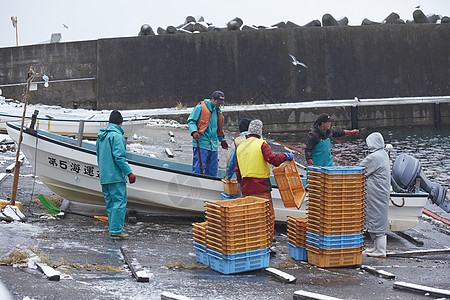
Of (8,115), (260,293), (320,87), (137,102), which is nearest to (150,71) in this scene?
(137,102)

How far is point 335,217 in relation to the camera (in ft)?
23.0

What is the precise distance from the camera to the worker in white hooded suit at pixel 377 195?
7.80 metres

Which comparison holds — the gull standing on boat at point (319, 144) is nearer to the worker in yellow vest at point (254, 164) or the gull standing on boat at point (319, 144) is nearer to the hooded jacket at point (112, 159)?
the worker in yellow vest at point (254, 164)

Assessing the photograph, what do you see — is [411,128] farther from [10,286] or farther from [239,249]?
[10,286]

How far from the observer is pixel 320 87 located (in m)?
29.3

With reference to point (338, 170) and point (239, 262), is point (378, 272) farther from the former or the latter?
point (239, 262)

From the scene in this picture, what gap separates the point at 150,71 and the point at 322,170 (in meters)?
21.6

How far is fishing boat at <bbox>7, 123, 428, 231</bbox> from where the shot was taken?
923 cm

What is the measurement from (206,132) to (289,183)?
217 cm

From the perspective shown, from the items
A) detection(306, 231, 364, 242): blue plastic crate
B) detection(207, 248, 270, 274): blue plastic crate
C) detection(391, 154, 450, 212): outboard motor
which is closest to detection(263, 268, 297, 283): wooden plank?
detection(207, 248, 270, 274): blue plastic crate

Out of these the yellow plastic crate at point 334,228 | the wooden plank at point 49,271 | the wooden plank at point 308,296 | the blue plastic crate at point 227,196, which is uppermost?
the blue plastic crate at point 227,196

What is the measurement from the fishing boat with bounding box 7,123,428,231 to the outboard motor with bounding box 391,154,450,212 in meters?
0.34

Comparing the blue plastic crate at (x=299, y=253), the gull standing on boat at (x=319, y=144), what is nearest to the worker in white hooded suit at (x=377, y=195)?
the blue plastic crate at (x=299, y=253)

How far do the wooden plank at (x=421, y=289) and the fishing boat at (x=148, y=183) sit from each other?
317cm
